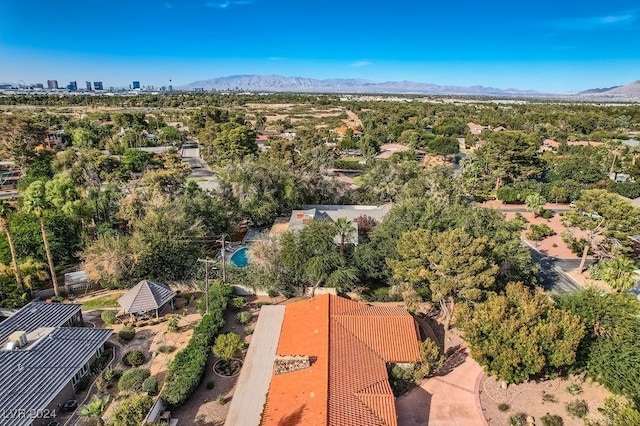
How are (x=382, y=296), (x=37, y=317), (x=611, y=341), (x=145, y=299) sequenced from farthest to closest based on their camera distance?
(x=382, y=296) → (x=145, y=299) → (x=37, y=317) → (x=611, y=341)

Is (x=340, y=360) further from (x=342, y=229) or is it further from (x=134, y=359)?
(x=342, y=229)

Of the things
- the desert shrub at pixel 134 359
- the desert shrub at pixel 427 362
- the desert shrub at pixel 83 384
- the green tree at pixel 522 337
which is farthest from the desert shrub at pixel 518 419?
the desert shrub at pixel 83 384

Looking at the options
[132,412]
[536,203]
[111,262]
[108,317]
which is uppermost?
[111,262]

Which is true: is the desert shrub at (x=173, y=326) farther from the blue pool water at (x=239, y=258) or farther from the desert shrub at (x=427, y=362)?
the desert shrub at (x=427, y=362)

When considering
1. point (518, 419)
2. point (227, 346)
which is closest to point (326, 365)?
point (227, 346)

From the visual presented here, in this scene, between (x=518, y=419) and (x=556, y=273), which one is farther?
(x=556, y=273)

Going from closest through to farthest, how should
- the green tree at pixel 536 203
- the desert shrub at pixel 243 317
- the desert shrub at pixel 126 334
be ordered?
the desert shrub at pixel 126 334, the desert shrub at pixel 243 317, the green tree at pixel 536 203
